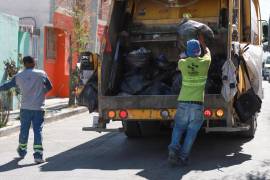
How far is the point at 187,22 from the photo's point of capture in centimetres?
921

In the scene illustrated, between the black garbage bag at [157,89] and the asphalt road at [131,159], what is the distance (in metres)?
0.98

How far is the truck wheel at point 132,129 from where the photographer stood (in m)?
10.9

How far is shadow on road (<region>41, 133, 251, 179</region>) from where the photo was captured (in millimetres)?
8203

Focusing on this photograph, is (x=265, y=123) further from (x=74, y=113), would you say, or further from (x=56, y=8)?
(x=56, y=8)

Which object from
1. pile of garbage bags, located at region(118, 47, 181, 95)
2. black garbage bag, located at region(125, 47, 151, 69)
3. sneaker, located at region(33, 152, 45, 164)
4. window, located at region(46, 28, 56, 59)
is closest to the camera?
sneaker, located at region(33, 152, 45, 164)

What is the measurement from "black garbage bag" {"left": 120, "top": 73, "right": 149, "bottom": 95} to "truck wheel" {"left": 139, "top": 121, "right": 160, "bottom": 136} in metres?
1.55

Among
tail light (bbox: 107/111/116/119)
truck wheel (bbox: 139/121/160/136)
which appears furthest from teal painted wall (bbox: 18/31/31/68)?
tail light (bbox: 107/111/116/119)

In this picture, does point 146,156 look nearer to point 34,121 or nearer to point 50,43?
point 34,121

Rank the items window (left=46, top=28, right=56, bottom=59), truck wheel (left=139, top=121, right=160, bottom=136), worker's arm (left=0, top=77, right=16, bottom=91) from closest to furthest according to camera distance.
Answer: worker's arm (left=0, top=77, right=16, bottom=91) → truck wheel (left=139, top=121, right=160, bottom=136) → window (left=46, top=28, right=56, bottom=59)

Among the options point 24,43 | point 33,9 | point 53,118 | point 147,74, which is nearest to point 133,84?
point 147,74

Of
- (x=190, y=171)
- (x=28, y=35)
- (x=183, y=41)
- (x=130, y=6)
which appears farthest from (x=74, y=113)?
(x=190, y=171)

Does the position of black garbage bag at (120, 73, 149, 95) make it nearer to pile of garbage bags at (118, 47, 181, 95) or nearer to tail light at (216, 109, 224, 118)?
pile of garbage bags at (118, 47, 181, 95)

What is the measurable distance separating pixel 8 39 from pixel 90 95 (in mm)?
7481

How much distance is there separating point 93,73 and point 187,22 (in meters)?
1.71
